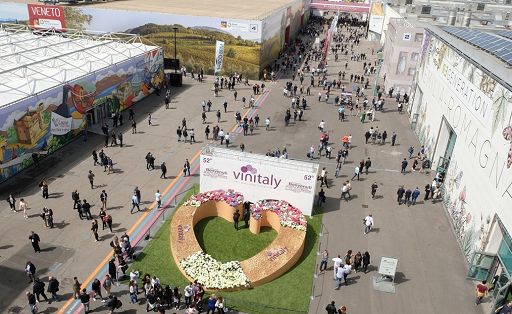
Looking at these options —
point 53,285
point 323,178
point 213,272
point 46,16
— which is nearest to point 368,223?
point 323,178

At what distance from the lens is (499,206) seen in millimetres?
17344

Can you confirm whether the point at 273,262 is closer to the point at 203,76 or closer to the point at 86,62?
the point at 86,62

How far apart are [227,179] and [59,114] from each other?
13684mm

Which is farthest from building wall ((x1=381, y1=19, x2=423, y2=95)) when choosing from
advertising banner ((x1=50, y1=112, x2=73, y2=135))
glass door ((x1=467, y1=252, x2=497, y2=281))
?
advertising banner ((x1=50, y1=112, x2=73, y2=135))

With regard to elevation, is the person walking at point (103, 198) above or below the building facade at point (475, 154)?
below

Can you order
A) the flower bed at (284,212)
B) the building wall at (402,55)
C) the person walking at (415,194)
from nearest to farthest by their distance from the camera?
the flower bed at (284,212) → the person walking at (415,194) → the building wall at (402,55)

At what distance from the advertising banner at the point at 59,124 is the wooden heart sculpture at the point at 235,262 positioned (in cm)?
→ 1231

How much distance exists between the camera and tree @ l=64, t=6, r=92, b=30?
170ft

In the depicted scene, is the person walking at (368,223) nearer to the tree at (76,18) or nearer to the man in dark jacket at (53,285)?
the man in dark jacket at (53,285)

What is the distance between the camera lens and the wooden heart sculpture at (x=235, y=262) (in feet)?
56.1

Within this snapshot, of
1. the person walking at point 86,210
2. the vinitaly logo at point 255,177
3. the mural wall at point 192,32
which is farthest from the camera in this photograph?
the mural wall at point 192,32

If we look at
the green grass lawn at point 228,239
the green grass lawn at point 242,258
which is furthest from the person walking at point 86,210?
the green grass lawn at point 228,239

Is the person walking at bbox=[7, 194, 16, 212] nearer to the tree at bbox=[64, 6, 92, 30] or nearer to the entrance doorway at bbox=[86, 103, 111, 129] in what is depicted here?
the entrance doorway at bbox=[86, 103, 111, 129]

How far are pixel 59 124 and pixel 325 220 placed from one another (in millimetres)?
19007
